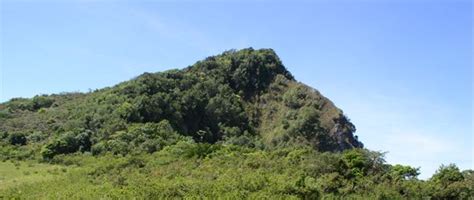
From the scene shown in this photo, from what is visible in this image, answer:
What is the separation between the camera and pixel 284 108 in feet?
370

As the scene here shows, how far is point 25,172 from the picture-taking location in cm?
5356

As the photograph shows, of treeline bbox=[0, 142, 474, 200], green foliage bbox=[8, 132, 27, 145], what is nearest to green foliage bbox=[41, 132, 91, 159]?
treeline bbox=[0, 142, 474, 200]

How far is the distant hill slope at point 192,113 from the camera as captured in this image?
7444 centimetres

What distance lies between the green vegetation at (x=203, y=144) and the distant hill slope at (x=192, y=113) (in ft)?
0.73

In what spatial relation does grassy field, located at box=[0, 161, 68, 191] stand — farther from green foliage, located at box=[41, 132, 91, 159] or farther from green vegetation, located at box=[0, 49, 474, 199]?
green foliage, located at box=[41, 132, 91, 159]

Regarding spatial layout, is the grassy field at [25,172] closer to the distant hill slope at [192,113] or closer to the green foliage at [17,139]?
the distant hill slope at [192,113]

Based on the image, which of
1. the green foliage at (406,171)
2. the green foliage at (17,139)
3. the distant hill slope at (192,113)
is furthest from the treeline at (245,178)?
the green foliage at (17,139)

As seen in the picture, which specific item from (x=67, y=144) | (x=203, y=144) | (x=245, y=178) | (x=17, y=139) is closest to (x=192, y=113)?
(x=17, y=139)

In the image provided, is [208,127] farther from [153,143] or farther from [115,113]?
[153,143]

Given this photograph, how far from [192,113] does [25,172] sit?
5144 centimetres

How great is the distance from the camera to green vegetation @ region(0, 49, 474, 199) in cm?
4334

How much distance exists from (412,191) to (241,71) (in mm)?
74975

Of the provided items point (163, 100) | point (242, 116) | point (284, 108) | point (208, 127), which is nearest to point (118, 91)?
point (163, 100)

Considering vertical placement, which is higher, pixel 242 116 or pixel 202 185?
pixel 242 116
